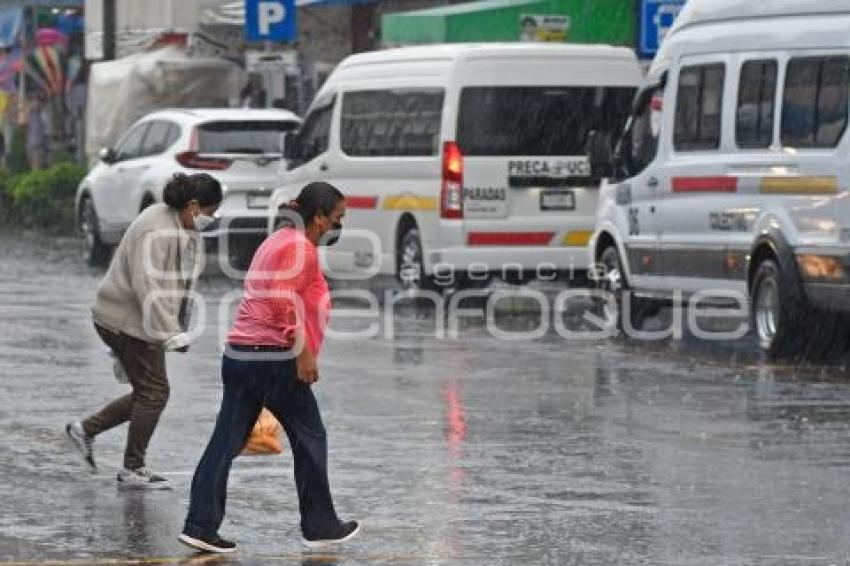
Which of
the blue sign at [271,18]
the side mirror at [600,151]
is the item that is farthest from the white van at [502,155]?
the blue sign at [271,18]

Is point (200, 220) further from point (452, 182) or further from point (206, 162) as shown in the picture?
point (206, 162)

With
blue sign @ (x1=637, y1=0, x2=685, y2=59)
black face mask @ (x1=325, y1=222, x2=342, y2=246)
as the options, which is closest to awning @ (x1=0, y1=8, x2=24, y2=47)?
blue sign @ (x1=637, y1=0, x2=685, y2=59)

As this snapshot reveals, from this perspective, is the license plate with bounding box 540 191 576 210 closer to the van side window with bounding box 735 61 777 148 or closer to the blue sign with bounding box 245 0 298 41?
the van side window with bounding box 735 61 777 148

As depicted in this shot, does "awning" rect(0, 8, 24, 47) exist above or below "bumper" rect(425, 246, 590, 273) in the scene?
above

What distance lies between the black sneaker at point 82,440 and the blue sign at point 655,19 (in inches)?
597

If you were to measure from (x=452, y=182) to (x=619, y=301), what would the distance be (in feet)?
6.88

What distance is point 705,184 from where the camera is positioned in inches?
742

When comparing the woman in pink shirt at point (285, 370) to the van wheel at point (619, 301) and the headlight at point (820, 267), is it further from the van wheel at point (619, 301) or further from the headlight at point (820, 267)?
the van wheel at point (619, 301)

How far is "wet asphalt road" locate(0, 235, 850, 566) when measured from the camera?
9836 mm

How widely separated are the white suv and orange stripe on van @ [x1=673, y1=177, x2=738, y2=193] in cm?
783

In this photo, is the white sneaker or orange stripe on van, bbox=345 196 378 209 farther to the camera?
orange stripe on van, bbox=345 196 378 209

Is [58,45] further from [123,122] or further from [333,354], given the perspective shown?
[333,354]

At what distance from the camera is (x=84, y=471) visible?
1195 centimetres

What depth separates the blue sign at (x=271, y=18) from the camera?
32.2 m
